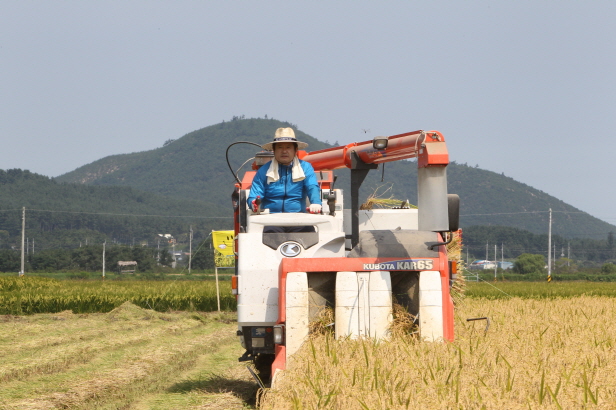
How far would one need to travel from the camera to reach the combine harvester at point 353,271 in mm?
6430

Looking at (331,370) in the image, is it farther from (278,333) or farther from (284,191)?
(284,191)

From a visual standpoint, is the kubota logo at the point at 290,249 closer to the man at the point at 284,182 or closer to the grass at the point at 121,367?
the man at the point at 284,182

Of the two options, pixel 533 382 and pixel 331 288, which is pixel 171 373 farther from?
pixel 533 382

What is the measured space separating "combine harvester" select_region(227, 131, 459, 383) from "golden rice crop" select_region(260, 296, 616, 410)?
261 millimetres

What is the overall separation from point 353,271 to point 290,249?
0.88 m

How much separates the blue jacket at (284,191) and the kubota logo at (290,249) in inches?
38.6

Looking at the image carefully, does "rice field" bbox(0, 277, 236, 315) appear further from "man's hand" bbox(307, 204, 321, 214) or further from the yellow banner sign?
"man's hand" bbox(307, 204, 321, 214)

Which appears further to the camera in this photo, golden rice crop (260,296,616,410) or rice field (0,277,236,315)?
rice field (0,277,236,315)

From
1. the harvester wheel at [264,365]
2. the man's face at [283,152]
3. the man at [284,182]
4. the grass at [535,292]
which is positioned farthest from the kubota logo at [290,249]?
the grass at [535,292]

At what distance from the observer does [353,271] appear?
6551mm

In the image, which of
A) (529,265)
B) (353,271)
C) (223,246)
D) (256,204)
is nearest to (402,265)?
(353,271)

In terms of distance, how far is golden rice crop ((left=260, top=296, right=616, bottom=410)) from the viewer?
15.4ft

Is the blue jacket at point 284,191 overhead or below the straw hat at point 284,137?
below

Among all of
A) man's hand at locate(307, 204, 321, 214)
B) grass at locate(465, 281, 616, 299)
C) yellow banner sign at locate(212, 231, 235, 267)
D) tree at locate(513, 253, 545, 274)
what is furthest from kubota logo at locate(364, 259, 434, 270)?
tree at locate(513, 253, 545, 274)
